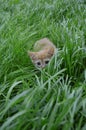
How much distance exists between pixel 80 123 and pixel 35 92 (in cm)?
47

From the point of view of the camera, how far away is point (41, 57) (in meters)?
3.90

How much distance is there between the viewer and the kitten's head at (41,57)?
3.80 meters

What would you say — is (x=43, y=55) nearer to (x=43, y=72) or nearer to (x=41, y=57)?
(x=41, y=57)

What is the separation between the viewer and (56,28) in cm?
473

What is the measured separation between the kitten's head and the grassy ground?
3.0 inches

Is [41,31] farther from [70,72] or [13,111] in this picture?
[13,111]

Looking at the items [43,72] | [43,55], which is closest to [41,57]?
[43,55]

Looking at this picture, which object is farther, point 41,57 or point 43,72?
point 41,57

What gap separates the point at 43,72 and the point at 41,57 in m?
0.69

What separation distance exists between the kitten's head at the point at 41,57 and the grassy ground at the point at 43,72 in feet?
0.25

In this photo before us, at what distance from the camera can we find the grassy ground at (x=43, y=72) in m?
2.48

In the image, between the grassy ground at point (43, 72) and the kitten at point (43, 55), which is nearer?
the grassy ground at point (43, 72)

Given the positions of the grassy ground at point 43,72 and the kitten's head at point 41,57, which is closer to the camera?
the grassy ground at point 43,72

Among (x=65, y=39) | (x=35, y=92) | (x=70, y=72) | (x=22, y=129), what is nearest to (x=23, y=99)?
(x=35, y=92)
